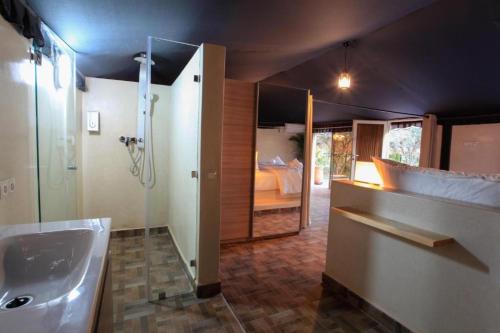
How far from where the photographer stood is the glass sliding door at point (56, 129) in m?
2.06

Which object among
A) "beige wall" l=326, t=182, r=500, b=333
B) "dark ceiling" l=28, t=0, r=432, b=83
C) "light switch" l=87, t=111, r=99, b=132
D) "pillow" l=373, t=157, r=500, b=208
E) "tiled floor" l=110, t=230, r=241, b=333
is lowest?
"tiled floor" l=110, t=230, r=241, b=333

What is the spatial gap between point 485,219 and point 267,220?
8.79 ft

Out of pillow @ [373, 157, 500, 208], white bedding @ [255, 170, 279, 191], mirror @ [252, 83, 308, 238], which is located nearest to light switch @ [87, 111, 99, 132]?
mirror @ [252, 83, 308, 238]

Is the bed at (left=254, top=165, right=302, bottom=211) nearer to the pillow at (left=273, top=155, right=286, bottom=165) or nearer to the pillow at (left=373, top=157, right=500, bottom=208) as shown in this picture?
the pillow at (left=273, top=155, right=286, bottom=165)

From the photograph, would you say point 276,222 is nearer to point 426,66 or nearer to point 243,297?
point 243,297

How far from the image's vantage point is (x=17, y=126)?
5.42 ft

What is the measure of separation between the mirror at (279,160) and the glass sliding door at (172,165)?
102cm

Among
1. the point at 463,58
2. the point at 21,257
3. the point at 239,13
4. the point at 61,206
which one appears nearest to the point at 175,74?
the point at 239,13

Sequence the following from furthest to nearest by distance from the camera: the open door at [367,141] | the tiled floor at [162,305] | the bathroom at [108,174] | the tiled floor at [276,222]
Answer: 1. the open door at [367,141]
2. the tiled floor at [276,222]
3. the tiled floor at [162,305]
4. the bathroom at [108,174]

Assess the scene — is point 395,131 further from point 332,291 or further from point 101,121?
point 101,121

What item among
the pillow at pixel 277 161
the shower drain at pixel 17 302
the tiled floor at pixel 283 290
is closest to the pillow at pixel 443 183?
the tiled floor at pixel 283 290

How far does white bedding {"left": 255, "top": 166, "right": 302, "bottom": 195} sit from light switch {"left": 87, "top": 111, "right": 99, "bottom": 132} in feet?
6.99

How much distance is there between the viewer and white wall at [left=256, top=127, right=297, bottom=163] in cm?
339

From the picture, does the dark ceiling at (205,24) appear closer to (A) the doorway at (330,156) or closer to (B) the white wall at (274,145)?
(B) the white wall at (274,145)
